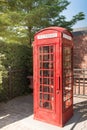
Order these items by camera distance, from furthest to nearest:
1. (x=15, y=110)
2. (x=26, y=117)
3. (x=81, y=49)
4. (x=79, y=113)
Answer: (x=81, y=49) → (x=15, y=110) → (x=79, y=113) → (x=26, y=117)

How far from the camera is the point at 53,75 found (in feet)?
17.1

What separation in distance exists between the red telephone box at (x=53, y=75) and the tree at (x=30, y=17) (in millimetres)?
4314

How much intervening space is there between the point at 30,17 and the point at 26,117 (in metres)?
5.73

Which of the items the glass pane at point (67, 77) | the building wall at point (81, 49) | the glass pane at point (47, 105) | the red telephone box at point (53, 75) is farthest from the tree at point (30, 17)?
the glass pane at point (47, 105)

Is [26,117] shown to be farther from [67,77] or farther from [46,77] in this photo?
[67,77]

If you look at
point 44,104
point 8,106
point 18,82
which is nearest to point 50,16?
point 18,82

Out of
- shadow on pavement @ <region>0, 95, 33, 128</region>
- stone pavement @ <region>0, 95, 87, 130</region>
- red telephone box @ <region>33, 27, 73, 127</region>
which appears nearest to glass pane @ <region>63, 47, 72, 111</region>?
red telephone box @ <region>33, 27, 73, 127</region>

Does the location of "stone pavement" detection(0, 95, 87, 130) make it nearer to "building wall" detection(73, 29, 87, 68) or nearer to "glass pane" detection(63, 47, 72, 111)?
"glass pane" detection(63, 47, 72, 111)

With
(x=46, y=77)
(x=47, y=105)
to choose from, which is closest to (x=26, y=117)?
(x=47, y=105)

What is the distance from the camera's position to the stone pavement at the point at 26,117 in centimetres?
513

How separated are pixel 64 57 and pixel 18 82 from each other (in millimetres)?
3843

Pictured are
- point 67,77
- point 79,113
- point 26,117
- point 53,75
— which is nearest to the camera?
point 53,75

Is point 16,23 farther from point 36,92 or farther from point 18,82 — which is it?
point 36,92

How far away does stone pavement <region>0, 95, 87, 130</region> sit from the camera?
16.8 feet
